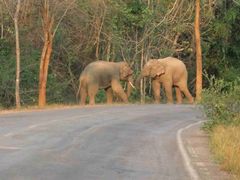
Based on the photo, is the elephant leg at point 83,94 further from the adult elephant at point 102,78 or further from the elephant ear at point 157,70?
the elephant ear at point 157,70

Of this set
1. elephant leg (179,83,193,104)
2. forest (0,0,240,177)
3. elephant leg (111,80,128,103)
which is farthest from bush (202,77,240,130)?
elephant leg (179,83,193,104)

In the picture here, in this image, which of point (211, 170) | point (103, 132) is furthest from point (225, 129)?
point (211, 170)

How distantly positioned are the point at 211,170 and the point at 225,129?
7.09 metres

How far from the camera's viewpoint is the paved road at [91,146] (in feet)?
37.1

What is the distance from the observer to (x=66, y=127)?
1939 centimetres

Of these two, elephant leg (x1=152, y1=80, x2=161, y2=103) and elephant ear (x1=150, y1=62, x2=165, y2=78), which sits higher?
elephant ear (x1=150, y1=62, x2=165, y2=78)

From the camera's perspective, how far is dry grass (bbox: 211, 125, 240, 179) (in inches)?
492

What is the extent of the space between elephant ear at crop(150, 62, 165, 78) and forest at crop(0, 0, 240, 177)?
2.43 m

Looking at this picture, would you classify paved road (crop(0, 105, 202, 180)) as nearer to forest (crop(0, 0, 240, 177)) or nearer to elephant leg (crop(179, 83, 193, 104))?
forest (crop(0, 0, 240, 177))

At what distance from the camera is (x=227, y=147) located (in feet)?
48.1

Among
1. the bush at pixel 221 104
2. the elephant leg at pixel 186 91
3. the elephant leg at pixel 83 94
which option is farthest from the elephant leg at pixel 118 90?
the bush at pixel 221 104

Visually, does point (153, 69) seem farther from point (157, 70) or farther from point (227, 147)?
point (227, 147)

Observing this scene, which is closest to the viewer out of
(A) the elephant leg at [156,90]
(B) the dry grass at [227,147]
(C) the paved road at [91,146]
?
(C) the paved road at [91,146]

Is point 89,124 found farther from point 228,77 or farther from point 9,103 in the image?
point 228,77
